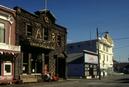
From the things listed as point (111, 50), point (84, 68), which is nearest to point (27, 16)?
point (84, 68)

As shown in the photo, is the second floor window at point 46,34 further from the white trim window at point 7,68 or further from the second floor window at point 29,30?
the white trim window at point 7,68

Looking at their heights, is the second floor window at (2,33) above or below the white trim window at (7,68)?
above

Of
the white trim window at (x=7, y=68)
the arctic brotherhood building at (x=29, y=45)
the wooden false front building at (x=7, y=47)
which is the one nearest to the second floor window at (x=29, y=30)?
the arctic brotherhood building at (x=29, y=45)

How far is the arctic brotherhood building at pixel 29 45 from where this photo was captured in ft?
122

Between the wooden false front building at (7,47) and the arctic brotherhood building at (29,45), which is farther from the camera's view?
the arctic brotherhood building at (29,45)

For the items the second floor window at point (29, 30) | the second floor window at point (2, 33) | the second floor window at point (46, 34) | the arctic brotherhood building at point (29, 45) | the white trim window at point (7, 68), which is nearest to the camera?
the second floor window at point (2, 33)

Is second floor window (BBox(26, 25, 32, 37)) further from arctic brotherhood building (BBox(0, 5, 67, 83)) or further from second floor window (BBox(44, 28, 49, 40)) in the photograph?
second floor window (BBox(44, 28, 49, 40))

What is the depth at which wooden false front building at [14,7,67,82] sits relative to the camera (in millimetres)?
40281

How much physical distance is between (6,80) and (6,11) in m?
7.85

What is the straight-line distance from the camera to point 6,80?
1452 inches

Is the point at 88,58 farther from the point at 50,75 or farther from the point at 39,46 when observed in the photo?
the point at 39,46

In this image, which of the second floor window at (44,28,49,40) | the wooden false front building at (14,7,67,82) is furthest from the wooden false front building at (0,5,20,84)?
the second floor window at (44,28,49,40)

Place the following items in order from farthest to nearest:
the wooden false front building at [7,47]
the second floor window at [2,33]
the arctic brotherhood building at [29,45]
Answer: the arctic brotherhood building at [29,45] → the second floor window at [2,33] → the wooden false front building at [7,47]

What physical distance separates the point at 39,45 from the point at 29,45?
2.06 meters
